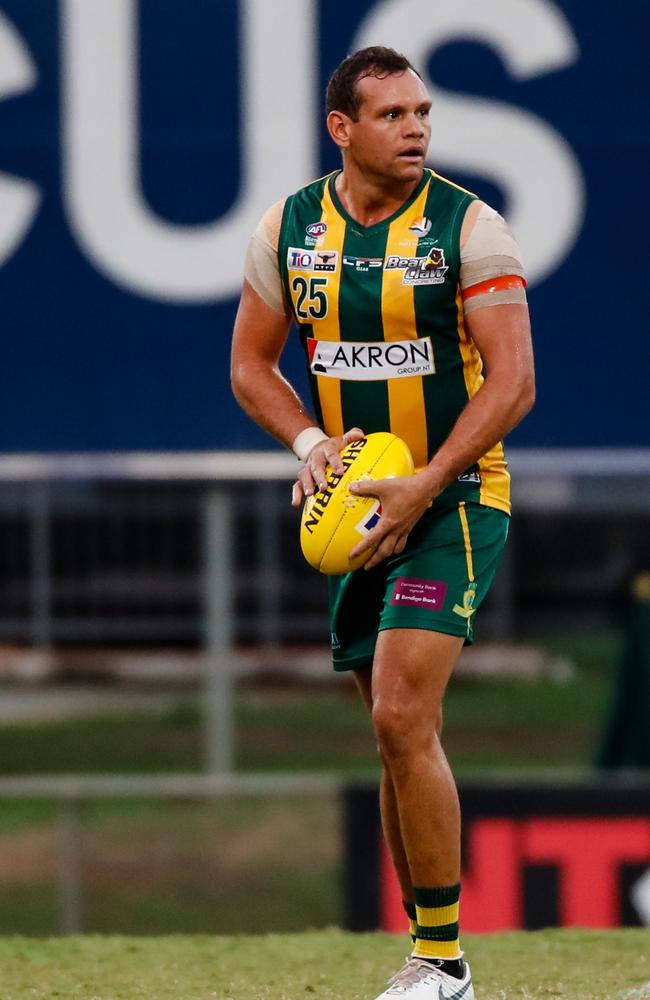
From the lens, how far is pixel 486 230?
441 centimetres

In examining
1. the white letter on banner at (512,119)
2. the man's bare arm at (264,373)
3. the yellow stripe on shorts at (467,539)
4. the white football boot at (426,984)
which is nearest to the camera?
the white football boot at (426,984)

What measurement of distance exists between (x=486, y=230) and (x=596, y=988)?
77.7 inches

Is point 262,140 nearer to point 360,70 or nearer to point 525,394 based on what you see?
point 360,70

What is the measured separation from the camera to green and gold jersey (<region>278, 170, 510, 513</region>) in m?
4.44

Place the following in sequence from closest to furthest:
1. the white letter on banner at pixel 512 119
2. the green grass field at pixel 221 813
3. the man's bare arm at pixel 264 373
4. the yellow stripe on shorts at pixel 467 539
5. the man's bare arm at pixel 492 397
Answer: the man's bare arm at pixel 492 397 → the yellow stripe on shorts at pixel 467 539 → the man's bare arm at pixel 264 373 → the white letter on banner at pixel 512 119 → the green grass field at pixel 221 813

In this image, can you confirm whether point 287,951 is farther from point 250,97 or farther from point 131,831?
point 131,831

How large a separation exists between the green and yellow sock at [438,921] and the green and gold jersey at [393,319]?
3.09 ft

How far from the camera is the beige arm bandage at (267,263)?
4.66 metres

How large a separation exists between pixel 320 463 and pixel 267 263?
1.86 ft

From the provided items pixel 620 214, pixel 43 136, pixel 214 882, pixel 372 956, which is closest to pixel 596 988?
pixel 372 956

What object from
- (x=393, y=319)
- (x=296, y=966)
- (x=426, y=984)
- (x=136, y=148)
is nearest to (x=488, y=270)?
(x=393, y=319)

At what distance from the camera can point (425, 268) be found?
4.42 metres

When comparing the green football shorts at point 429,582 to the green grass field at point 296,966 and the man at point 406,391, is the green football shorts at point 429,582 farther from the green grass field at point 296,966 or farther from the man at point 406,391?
the green grass field at point 296,966

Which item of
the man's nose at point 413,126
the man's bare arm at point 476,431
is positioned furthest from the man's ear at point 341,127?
the man's bare arm at point 476,431
